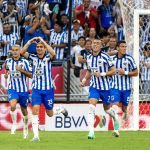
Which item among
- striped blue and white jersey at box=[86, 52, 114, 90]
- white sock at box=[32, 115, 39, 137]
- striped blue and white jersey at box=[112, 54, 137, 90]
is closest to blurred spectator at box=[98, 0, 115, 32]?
striped blue and white jersey at box=[112, 54, 137, 90]

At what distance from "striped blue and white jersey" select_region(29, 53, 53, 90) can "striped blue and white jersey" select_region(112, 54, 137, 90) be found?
A: 255 centimetres

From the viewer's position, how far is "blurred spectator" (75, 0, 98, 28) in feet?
79.6

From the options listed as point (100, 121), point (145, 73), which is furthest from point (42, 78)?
point (145, 73)

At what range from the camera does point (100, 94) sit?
1811 centimetres

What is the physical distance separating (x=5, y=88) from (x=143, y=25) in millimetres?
Answer: 4238

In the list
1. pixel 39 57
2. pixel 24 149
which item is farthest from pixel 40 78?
pixel 24 149

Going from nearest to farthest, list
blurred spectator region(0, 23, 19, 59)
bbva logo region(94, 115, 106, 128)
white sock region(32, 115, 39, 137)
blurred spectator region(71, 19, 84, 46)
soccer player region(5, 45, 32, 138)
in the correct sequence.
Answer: white sock region(32, 115, 39, 137) → soccer player region(5, 45, 32, 138) → bbva logo region(94, 115, 106, 128) → blurred spectator region(0, 23, 19, 59) → blurred spectator region(71, 19, 84, 46)

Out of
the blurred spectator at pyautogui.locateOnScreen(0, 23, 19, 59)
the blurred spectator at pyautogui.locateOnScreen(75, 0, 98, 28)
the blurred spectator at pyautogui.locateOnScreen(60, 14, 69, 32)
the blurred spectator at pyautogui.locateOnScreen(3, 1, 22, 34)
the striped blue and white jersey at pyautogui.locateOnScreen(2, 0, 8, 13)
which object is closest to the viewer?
the blurred spectator at pyautogui.locateOnScreen(0, 23, 19, 59)

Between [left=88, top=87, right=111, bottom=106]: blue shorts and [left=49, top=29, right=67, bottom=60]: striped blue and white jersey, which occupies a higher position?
[left=49, top=29, right=67, bottom=60]: striped blue and white jersey

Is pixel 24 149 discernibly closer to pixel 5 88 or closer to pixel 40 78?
pixel 40 78

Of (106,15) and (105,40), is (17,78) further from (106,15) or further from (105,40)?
(106,15)

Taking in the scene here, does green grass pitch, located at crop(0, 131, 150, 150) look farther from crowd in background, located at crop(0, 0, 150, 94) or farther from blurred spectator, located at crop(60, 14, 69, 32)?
blurred spectator, located at crop(60, 14, 69, 32)

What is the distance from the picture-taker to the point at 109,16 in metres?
24.4

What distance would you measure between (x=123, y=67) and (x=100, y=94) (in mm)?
1506
